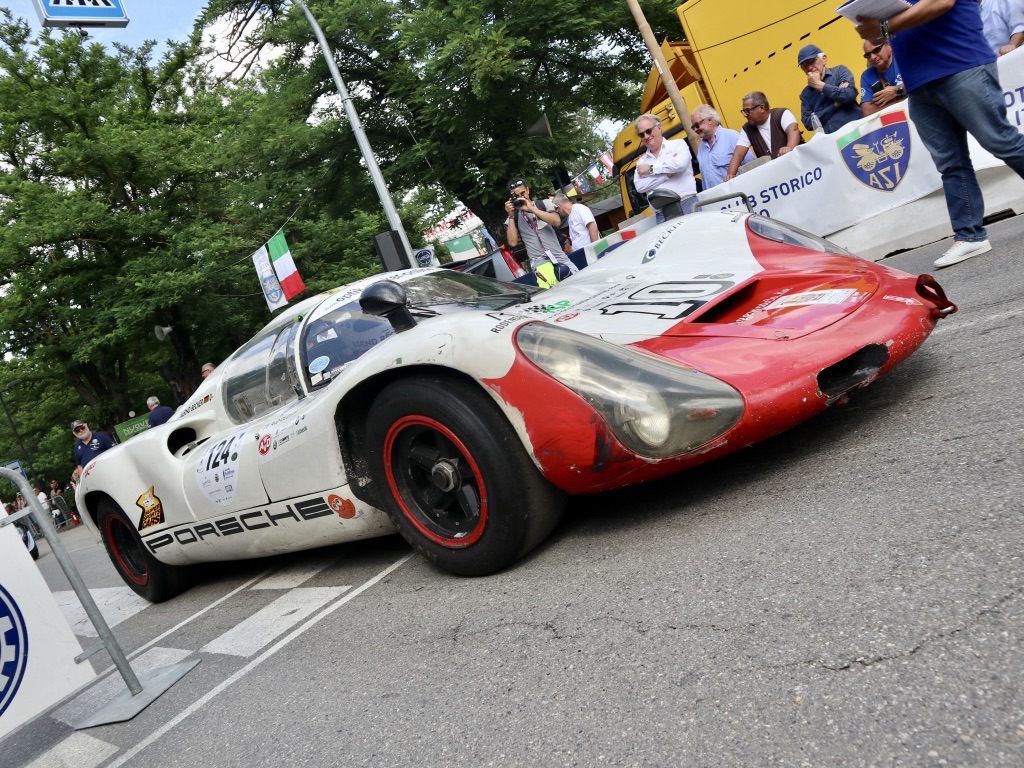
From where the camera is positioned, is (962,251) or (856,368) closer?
(856,368)

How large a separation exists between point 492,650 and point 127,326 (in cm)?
2057

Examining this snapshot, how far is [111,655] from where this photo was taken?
3016 mm

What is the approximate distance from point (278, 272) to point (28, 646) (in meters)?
16.4

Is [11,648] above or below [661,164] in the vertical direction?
below

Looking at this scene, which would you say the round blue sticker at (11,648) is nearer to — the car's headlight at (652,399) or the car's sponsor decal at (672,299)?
the car's headlight at (652,399)

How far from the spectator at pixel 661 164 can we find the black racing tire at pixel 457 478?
429cm

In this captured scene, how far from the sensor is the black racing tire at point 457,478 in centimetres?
259

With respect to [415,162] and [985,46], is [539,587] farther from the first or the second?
[415,162]

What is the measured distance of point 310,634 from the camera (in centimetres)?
304

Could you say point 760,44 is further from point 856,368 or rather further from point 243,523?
point 243,523

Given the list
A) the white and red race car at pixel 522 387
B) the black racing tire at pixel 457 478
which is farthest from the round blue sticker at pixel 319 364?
the black racing tire at pixel 457 478

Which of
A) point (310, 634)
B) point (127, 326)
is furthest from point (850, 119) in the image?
point (127, 326)

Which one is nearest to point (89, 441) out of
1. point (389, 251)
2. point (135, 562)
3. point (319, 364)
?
point (389, 251)

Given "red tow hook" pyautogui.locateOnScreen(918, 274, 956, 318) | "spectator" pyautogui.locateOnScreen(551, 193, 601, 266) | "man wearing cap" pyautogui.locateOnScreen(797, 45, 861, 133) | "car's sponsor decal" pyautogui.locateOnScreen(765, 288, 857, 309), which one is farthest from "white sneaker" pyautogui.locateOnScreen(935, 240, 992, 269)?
"spectator" pyautogui.locateOnScreen(551, 193, 601, 266)
